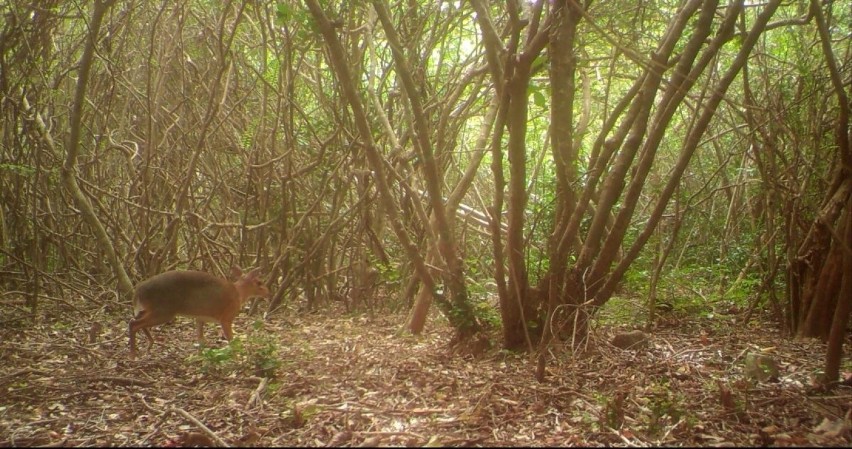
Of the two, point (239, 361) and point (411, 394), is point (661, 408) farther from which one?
point (239, 361)

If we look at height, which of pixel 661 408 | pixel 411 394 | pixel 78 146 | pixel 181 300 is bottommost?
pixel 411 394

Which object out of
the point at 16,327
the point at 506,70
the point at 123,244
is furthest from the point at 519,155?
the point at 123,244

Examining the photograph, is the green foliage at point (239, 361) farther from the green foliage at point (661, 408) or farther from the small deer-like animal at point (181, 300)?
the green foliage at point (661, 408)

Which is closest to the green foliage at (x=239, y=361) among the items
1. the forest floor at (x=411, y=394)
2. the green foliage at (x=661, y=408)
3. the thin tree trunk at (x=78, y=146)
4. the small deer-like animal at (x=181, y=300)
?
the forest floor at (x=411, y=394)

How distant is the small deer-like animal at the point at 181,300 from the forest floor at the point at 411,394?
26cm

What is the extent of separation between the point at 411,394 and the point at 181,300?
6.22ft

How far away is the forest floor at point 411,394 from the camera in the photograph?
116 inches

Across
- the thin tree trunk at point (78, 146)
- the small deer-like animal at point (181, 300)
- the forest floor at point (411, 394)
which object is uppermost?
the thin tree trunk at point (78, 146)

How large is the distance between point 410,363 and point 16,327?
333cm

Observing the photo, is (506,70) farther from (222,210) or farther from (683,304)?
(222,210)

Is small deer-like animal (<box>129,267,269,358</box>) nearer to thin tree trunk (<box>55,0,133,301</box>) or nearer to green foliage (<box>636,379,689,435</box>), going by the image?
thin tree trunk (<box>55,0,133,301</box>)

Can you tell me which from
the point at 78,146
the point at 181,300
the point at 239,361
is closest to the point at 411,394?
the point at 239,361

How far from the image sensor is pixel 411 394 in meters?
3.63

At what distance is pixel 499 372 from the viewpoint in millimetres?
3902
